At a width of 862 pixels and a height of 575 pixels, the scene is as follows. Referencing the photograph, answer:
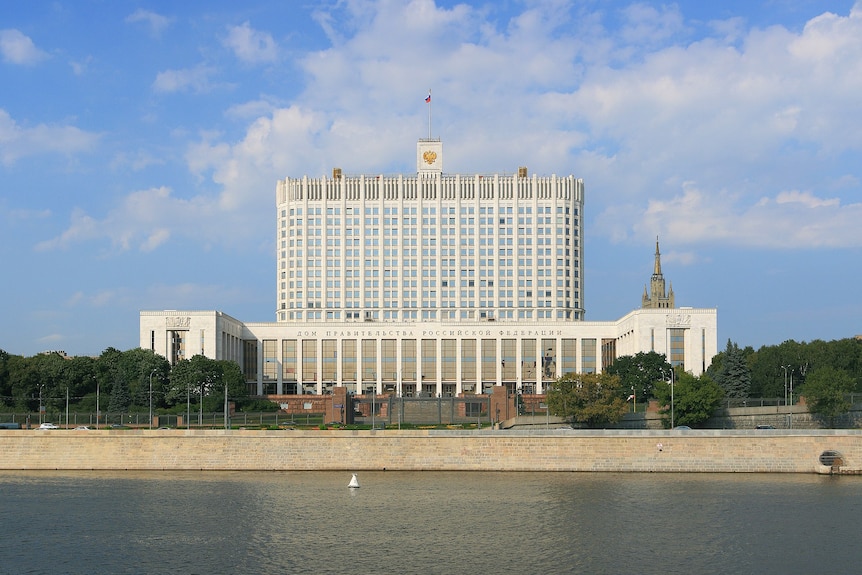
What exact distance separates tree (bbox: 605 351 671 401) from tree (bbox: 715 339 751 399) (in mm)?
7334

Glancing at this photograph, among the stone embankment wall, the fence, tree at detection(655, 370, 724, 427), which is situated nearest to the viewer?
the stone embankment wall

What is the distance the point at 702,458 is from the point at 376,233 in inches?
4542

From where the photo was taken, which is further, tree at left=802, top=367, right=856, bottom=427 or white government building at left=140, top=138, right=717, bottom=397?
white government building at left=140, top=138, right=717, bottom=397

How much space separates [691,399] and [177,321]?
85.7 metres

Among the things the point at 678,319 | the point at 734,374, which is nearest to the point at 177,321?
the point at 678,319

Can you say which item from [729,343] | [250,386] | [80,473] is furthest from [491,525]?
[250,386]

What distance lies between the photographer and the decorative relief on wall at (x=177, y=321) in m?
164

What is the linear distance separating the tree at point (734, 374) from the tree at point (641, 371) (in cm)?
733

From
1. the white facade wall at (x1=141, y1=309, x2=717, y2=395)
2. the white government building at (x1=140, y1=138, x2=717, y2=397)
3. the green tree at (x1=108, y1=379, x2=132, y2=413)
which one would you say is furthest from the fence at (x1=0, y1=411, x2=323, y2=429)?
the white government building at (x1=140, y1=138, x2=717, y2=397)

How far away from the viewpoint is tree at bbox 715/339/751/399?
449ft

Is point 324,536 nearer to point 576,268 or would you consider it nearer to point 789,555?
point 789,555

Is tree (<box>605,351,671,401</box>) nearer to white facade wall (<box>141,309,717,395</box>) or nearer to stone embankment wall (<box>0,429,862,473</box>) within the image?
white facade wall (<box>141,309,717,395</box>)

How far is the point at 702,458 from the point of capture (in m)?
88.2

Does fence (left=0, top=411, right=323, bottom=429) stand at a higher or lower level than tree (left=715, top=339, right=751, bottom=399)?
lower
